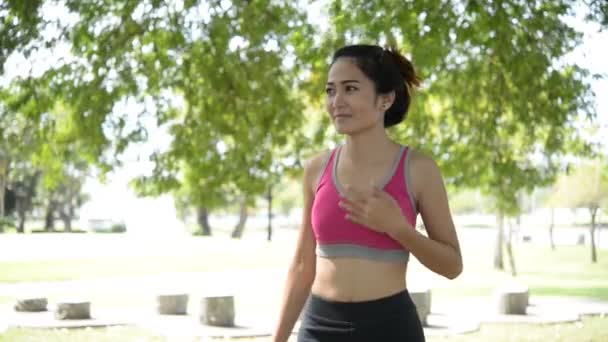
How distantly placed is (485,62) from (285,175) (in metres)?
2.89

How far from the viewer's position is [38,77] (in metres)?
9.64

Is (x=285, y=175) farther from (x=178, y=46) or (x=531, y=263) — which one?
(x=531, y=263)

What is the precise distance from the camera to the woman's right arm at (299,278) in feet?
8.23

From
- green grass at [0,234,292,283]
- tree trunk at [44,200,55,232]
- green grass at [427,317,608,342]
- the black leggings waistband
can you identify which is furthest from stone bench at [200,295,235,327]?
tree trunk at [44,200,55,232]

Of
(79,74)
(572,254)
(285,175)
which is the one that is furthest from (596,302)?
(572,254)

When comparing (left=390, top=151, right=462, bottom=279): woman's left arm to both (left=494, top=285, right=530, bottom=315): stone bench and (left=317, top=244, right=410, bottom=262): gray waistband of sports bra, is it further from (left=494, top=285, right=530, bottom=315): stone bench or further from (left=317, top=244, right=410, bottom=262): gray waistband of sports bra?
(left=494, top=285, right=530, bottom=315): stone bench

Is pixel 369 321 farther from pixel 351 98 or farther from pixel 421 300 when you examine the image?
pixel 421 300

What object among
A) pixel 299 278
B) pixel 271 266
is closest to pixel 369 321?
pixel 299 278

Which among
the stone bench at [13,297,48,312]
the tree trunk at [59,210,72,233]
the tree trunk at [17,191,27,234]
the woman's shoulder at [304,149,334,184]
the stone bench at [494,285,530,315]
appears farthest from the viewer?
the tree trunk at [59,210,72,233]

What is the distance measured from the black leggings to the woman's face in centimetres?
46

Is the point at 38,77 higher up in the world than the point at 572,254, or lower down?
higher up

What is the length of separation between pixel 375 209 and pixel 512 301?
11778 millimetres

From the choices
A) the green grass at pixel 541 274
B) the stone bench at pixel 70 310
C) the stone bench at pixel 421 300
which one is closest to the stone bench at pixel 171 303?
the stone bench at pixel 70 310

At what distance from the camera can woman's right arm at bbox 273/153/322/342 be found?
251 cm
